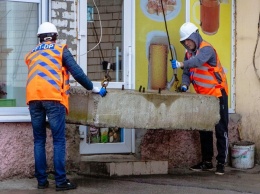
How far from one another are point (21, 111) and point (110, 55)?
144 centimetres

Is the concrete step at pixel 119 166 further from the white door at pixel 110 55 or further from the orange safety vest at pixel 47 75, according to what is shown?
the orange safety vest at pixel 47 75

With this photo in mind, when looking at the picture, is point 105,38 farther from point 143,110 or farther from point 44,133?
point 44,133

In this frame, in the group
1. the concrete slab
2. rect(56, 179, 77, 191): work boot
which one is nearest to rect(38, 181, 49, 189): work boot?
rect(56, 179, 77, 191): work boot

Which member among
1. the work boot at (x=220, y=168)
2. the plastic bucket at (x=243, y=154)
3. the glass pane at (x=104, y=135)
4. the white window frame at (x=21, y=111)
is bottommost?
the work boot at (x=220, y=168)

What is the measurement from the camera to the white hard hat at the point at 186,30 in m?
7.61

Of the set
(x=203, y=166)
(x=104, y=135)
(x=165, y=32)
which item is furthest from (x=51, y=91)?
(x=203, y=166)

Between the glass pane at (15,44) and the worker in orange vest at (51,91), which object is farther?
the glass pane at (15,44)

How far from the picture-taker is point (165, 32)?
8.02 meters

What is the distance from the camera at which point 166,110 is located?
6.59m

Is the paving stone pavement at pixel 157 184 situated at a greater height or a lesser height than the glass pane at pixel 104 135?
lesser

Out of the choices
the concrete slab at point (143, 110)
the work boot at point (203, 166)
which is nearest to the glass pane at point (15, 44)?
the concrete slab at point (143, 110)

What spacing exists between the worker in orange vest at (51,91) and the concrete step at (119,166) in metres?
0.84

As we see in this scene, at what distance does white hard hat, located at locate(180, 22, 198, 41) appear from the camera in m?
7.61

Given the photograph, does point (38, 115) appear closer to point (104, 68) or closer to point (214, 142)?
point (104, 68)
